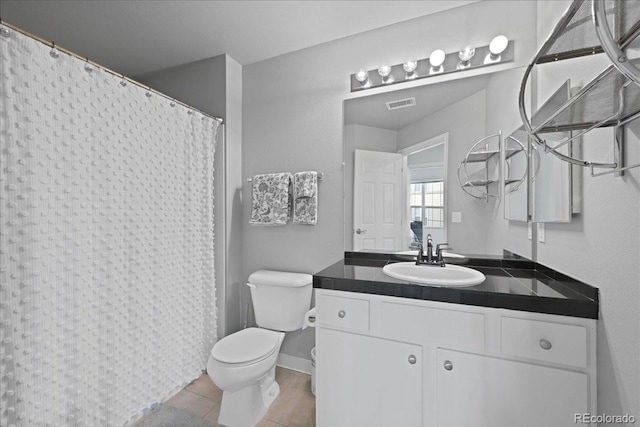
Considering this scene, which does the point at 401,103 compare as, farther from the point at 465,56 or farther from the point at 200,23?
the point at 200,23

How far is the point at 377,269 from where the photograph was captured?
1.58 meters

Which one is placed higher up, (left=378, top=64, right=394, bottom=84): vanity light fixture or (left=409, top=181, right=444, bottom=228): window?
(left=378, top=64, right=394, bottom=84): vanity light fixture

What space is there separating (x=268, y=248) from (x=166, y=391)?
1.12 metres

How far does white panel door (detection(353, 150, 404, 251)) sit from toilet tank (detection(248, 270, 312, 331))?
0.49m

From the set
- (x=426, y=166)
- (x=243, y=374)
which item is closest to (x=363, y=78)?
(x=426, y=166)

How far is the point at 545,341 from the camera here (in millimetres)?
987

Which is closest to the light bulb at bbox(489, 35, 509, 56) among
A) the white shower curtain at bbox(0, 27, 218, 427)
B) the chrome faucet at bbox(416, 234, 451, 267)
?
the chrome faucet at bbox(416, 234, 451, 267)

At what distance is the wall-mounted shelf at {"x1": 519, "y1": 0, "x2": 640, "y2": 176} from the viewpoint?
1.69ft

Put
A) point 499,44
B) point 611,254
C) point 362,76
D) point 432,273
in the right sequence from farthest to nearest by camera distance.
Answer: point 362,76 < point 499,44 < point 432,273 < point 611,254

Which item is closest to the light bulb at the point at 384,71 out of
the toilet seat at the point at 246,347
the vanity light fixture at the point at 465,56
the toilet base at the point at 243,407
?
the vanity light fixture at the point at 465,56

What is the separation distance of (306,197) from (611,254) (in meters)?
1.55

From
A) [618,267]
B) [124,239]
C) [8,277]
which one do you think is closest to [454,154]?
[618,267]

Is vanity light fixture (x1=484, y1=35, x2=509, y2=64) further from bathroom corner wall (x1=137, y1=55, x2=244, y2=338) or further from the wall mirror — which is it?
bathroom corner wall (x1=137, y1=55, x2=244, y2=338)

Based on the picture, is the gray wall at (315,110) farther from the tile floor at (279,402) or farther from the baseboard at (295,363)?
the tile floor at (279,402)
